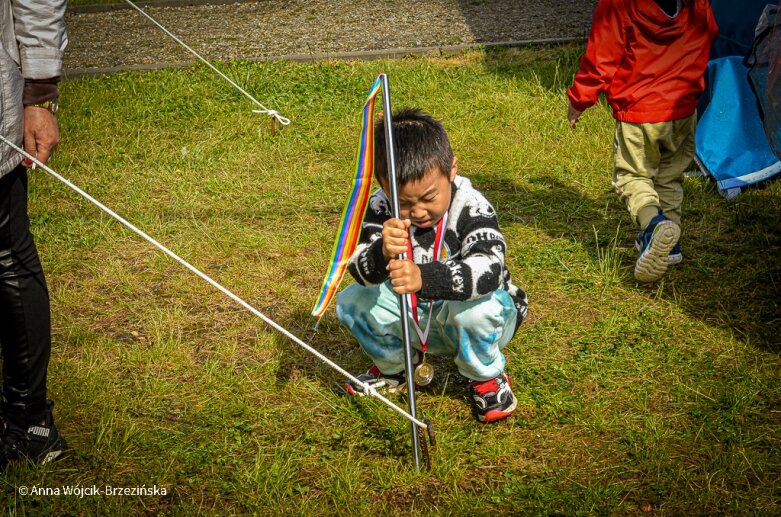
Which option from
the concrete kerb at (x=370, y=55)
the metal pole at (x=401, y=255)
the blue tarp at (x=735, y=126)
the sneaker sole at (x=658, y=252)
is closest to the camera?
the metal pole at (x=401, y=255)

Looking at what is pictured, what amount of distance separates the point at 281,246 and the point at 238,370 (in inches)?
49.4

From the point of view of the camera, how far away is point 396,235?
2654 mm

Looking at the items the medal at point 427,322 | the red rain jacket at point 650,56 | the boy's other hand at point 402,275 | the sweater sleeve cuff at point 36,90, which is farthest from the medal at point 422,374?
the red rain jacket at point 650,56

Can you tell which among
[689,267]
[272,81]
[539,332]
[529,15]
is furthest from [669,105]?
[529,15]

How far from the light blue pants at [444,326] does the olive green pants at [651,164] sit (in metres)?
1.49

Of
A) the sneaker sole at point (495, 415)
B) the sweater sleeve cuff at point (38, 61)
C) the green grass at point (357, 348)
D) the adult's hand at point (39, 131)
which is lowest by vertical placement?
the green grass at point (357, 348)

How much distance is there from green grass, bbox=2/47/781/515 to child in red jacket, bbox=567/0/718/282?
0.32 metres

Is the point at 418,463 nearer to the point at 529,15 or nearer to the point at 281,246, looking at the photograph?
the point at 281,246

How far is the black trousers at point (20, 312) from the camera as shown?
2.69 meters

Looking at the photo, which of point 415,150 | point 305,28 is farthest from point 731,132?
point 305,28

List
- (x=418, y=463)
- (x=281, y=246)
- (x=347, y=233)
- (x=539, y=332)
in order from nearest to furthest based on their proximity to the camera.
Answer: (x=347, y=233) → (x=418, y=463) → (x=539, y=332) → (x=281, y=246)

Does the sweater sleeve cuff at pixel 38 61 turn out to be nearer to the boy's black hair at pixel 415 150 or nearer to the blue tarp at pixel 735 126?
the boy's black hair at pixel 415 150

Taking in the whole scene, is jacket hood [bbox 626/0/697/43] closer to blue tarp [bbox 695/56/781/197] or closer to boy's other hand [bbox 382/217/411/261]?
blue tarp [bbox 695/56/781/197]

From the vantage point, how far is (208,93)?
744cm
